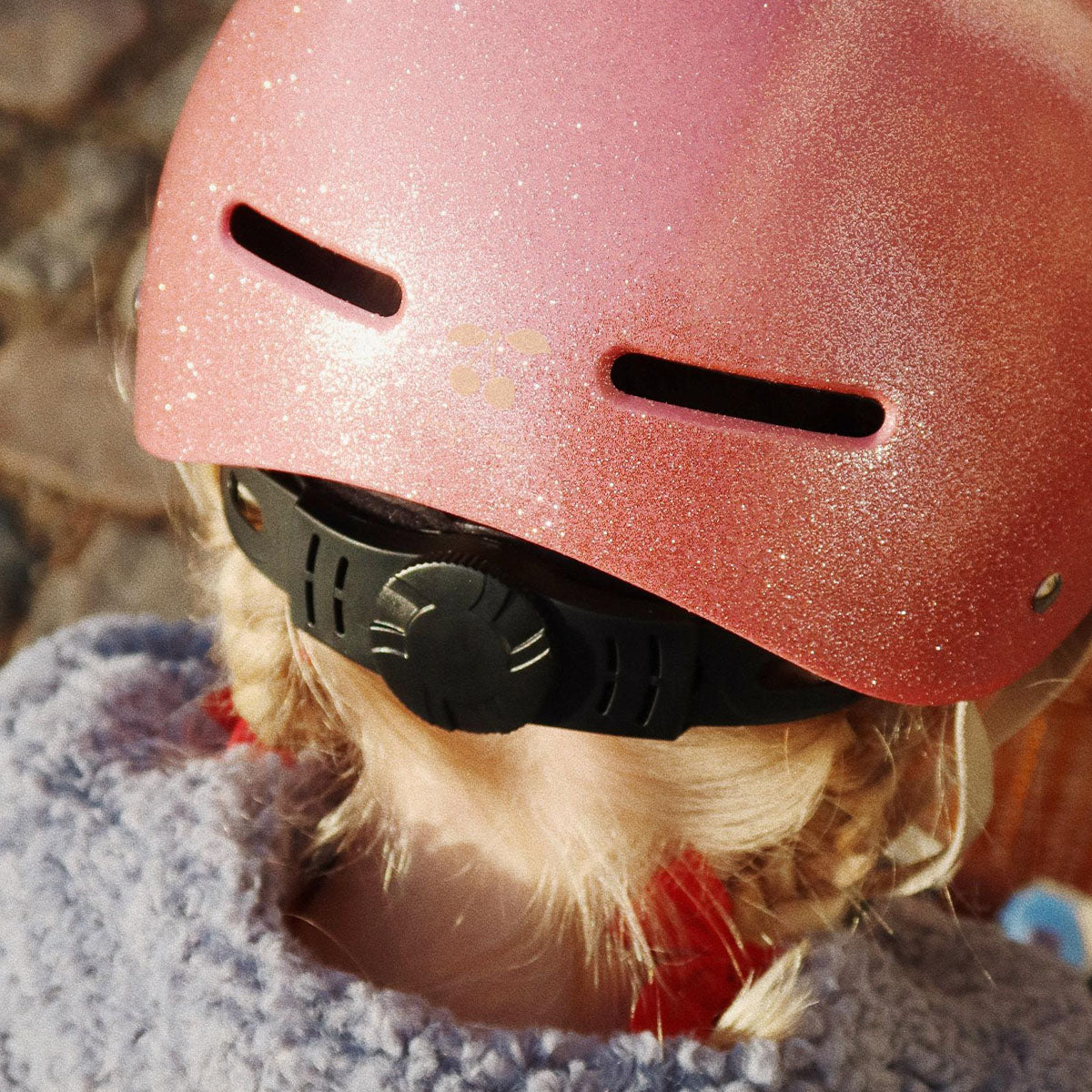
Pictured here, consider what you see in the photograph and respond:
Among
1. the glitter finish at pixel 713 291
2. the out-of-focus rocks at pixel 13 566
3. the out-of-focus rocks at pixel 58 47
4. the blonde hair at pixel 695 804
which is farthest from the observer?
the out-of-focus rocks at pixel 13 566

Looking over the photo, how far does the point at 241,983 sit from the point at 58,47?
1.36 m

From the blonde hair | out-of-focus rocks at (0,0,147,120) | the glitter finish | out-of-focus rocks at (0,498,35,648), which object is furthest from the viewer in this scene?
out-of-focus rocks at (0,498,35,648)

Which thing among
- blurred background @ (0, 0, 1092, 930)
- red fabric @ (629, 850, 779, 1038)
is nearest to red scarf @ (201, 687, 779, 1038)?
red fabric @ (629, 850, 779, 1038)

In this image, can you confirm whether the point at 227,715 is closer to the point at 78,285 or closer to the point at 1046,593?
the point at 1046,593

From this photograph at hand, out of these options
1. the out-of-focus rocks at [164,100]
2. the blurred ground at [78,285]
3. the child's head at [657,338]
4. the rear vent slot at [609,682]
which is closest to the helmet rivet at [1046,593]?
the child's head at [657,338]

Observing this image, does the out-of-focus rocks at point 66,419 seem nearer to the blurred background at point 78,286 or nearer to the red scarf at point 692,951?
the blurred background at point 78,286

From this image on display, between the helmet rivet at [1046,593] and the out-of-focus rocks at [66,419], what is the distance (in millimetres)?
1266

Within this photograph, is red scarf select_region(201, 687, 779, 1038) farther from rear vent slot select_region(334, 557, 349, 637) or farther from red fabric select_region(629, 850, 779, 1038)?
Result: rear vent slot select_region(334, 557, 349, 637)

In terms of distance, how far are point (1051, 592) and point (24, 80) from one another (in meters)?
1.47

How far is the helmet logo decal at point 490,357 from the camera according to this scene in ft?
2.26

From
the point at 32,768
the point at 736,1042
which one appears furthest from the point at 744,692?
the point at 32,768

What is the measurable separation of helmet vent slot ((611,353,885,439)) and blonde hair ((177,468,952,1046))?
22 cm

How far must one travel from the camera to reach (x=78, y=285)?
176cm

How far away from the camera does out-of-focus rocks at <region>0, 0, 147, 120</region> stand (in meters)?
1.67
